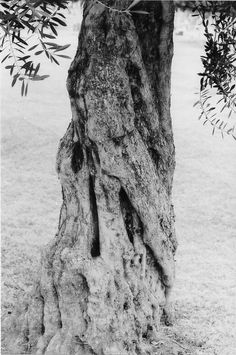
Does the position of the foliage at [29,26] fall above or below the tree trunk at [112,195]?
above

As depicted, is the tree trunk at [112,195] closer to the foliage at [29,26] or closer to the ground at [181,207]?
the ground at [181,207]

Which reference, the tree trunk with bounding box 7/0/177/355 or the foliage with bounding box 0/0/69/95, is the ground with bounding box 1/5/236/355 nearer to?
the tree trunk with bounding box 7/0/177/355

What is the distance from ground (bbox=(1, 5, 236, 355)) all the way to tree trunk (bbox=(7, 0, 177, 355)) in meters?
0.78

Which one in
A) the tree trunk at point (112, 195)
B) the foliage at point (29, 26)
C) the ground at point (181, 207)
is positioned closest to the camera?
the foliage at point (29, 26)

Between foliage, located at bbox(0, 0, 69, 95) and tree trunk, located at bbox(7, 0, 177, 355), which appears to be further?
tree trunk, located at bbox(7, 0, 177, 355)

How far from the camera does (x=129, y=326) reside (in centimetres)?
515

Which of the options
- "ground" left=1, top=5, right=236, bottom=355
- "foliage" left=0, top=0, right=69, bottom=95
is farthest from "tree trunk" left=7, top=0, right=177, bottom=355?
"foliage" left=0, top=0, right=69, bottom=95

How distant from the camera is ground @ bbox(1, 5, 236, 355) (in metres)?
6.93

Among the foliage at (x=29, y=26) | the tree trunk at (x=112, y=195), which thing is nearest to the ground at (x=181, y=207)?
the tree trunk at (x=112, y=195)

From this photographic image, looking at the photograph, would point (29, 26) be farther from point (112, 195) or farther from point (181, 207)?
point (181, 207)

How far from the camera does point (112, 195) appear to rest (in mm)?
4883

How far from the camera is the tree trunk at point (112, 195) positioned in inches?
181

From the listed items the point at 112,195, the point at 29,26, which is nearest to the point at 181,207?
the point at 112,195

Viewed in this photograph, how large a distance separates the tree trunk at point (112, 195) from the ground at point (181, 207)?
781 mm
